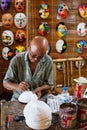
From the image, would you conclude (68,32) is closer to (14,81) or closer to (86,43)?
(86,43)

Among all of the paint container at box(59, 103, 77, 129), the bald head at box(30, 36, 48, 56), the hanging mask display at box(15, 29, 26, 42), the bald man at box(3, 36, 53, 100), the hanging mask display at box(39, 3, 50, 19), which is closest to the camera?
the paint container at box(59, 103, 77, 129)

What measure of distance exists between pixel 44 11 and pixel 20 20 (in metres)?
0.47

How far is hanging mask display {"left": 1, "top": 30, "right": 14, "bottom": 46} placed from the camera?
12.4 feet

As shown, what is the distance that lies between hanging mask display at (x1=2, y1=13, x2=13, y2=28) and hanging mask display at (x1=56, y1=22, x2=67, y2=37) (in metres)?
0.73

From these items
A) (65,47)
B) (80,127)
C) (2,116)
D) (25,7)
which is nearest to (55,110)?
(80,127)

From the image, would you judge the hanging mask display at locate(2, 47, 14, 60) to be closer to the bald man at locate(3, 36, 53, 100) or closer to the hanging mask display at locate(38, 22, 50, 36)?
the hanging mask display at locate(38, 22, 50, 36)

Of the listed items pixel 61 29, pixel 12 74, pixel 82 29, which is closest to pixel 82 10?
pixel 82 29

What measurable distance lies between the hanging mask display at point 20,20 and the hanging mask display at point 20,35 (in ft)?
0.30

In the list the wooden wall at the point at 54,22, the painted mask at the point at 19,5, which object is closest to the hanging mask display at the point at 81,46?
the wooden wall at the point at 54,22

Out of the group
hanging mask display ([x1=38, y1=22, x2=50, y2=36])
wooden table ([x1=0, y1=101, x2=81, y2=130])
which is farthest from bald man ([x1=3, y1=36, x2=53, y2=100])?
hanging mask display ([x1=38, y1=22, x2=50, y2=36])

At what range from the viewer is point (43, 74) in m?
2.30

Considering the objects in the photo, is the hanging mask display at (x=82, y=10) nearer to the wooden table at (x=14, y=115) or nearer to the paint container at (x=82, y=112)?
the wooden table at (x=14, y=115)

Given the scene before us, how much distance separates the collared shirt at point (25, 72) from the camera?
2.24 metres

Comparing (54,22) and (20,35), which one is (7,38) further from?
(54,22)
